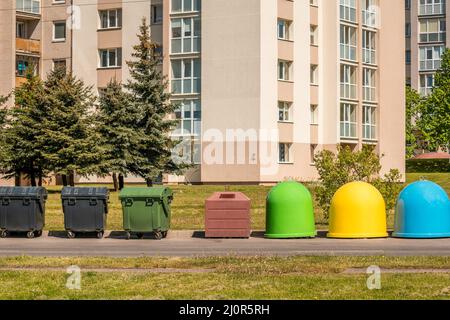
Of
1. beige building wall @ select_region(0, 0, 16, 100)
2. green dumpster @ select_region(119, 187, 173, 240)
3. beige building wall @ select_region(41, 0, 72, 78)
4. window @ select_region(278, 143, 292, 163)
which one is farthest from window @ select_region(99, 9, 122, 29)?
green dumpster @ select_region(119, 187, 173, 240)

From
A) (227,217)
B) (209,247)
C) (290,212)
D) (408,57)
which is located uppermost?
(408,57)

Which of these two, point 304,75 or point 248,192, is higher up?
point 304,75

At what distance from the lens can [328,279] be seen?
1488 cm

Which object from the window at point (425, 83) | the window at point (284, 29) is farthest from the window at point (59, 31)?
the window at point (425, 83)

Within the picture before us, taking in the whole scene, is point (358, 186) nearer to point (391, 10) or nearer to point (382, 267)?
point (382, 267)

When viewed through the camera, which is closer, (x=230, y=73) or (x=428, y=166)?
(x=230, y=73)

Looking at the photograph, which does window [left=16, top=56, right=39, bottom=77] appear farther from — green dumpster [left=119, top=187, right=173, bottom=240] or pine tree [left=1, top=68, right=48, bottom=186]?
green dumpster [left=119, top=187, right=173, bottom=240]

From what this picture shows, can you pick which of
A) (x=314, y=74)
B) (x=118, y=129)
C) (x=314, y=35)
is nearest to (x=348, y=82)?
(x=314, y=74)

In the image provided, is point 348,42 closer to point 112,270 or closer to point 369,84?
point 369,84

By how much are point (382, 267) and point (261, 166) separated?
45474 millimetres

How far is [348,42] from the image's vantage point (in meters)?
69.8

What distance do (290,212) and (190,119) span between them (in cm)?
3963
